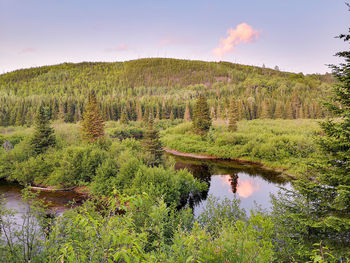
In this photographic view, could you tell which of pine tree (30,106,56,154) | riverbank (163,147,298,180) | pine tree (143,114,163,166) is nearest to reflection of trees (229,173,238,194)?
riverbank (163,147,298,180)

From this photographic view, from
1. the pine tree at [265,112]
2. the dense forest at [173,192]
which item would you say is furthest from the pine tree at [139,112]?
the pine tree at [265,112]

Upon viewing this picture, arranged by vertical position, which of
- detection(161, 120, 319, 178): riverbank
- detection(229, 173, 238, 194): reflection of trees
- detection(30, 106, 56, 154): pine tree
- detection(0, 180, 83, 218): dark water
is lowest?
detection(0, 180, 83, 218): dark water

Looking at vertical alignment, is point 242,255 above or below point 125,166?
above

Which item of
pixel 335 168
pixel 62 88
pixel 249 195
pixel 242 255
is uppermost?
pixel 62 88

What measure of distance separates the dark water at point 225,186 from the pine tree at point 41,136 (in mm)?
5785

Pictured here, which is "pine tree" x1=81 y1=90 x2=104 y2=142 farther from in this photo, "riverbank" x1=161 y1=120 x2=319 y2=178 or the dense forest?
"riverbank" x1=161 y1=120 x2=319 y2=178

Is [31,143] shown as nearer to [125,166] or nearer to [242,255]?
[125,166]

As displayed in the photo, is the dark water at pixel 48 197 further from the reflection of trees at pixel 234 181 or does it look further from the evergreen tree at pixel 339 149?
the evergreen tree at pixel 339 149

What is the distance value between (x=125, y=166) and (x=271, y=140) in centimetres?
3174

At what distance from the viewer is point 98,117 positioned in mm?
40125

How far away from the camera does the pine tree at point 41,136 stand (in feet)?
108

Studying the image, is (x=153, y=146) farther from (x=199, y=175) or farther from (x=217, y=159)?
(x=217, y=159)

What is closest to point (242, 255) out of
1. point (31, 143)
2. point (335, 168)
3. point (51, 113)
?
point (335, 168)

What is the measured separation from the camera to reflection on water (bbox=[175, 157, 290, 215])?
25.1m
